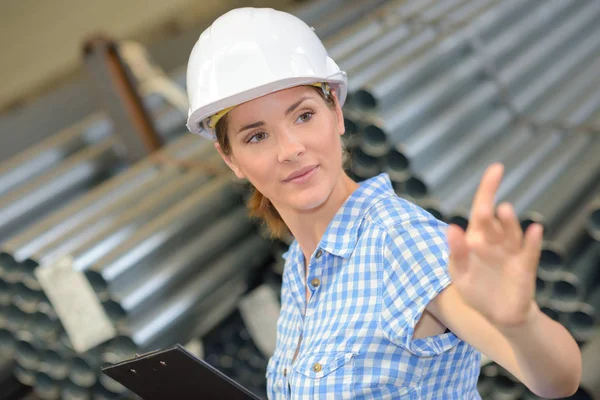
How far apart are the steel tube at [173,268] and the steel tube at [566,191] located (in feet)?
3.43

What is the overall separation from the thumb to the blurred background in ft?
3.73

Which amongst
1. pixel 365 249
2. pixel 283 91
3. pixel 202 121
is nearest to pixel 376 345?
pixel 365 249

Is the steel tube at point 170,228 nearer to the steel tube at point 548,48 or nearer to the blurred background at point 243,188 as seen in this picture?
the blurred background at point 243,188

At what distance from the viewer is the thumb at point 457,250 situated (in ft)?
3.21

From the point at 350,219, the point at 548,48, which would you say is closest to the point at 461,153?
the point at 548,48

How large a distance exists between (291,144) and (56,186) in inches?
81.4

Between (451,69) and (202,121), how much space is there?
162 cm

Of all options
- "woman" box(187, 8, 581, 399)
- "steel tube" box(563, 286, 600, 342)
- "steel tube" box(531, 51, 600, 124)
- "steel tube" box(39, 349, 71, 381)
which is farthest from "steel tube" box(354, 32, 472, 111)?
"steel tube" box(39, 349, 71, 381)

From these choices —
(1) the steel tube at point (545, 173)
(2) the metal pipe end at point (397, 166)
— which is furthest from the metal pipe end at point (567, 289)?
(2) the metal pipe end at point (397, 166)

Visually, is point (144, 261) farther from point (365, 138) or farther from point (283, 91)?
point (283, 91)

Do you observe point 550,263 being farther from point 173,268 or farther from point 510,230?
point 510,230

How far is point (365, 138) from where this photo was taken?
2.63 metres

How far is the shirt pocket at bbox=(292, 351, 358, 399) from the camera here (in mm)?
1292

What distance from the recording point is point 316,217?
148 cm
